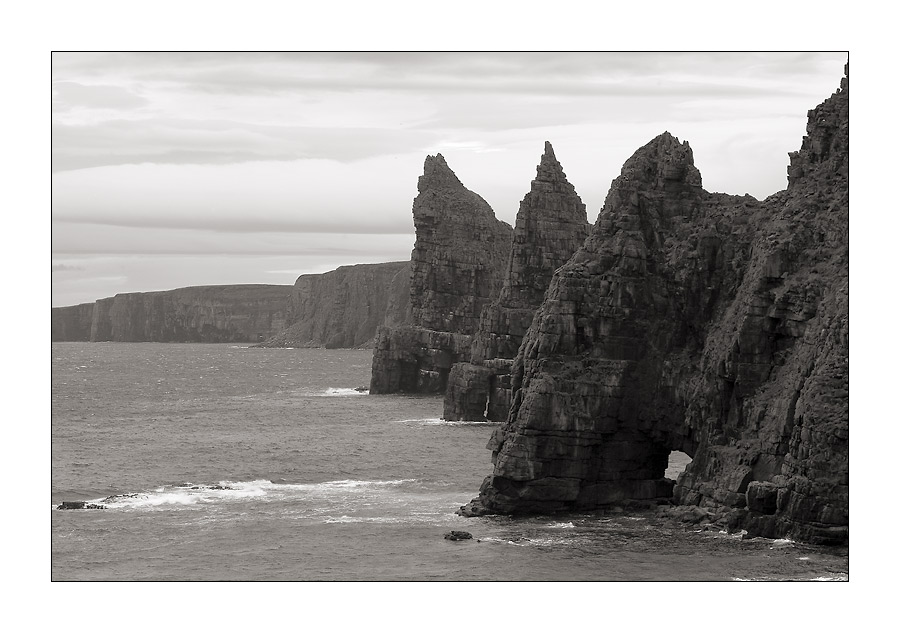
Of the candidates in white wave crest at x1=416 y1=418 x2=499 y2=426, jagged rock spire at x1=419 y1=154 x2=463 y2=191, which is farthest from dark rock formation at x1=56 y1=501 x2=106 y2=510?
jagged rock spire at x1=419 y1=154 x2=463 y2=191

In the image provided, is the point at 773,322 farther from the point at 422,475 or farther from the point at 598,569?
the point at 422,475

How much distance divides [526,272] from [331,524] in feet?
271

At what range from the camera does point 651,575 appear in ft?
206

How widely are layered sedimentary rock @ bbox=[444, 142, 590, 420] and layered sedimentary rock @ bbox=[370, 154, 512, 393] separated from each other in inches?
1281

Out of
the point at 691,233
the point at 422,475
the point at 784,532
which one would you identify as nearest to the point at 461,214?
the point at 422,475

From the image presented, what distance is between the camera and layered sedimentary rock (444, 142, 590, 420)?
155 metres

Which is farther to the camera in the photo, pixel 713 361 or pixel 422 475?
pixel 422 475

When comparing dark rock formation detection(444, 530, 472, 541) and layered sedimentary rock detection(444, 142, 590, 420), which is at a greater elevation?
layered sedimentary rock detection(444, 142, 590, 420)

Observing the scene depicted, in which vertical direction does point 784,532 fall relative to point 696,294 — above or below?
below

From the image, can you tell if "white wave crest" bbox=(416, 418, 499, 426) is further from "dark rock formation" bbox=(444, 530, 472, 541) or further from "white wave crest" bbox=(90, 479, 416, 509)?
"dark rock formation" bbox=(444, 530, 472, 541)

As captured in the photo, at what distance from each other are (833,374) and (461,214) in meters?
132

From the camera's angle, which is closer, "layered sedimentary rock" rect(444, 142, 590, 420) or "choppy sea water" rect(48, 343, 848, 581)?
"choppy sea water" rect(48, 343, 848, 581)

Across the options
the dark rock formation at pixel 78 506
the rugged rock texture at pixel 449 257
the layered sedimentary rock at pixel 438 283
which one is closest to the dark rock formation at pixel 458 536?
the dark rock formation at pixel 78 506

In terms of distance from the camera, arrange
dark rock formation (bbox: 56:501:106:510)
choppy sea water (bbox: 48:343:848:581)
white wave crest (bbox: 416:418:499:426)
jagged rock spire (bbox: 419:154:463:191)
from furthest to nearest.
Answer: jagged rock spire (bbox: 419:154:463:191)
white wave crest (bbox: 416:418:499:426)
dark rock formation (bbox: 56:501:106:510)
choppy sea water (bbox: 48:343:848:581)
